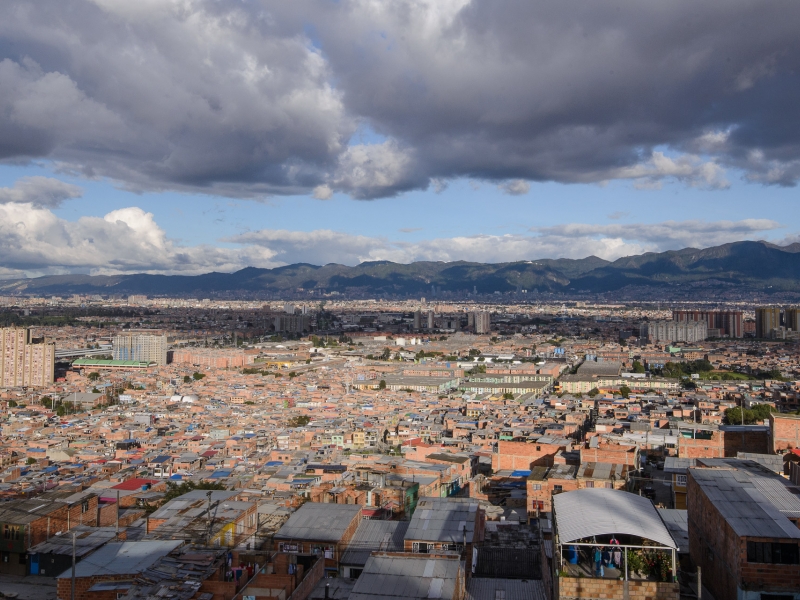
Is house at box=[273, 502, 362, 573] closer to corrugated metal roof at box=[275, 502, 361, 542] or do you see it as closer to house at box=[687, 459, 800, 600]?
corrugated metal roof at box=[275, 502, 361, 542]

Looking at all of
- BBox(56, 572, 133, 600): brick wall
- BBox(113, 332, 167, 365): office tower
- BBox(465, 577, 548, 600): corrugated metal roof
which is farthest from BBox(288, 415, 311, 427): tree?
BBox(113, 332, 167, 365): office tower

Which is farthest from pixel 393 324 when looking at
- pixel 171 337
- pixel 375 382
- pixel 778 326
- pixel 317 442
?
pixel 317 442

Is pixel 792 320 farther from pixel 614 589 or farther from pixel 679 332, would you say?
pixel 614 589

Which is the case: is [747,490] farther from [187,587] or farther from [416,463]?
[416,463]

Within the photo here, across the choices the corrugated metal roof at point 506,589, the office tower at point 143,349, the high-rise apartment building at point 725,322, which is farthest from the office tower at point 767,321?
the corrugated metal roof at point 506,589

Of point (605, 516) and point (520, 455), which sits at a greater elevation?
point (605, 516)

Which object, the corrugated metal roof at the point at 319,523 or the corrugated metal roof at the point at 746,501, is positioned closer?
the corrugated metal roof at the point at 746,501

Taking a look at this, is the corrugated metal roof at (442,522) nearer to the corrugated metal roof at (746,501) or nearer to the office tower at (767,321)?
the corrugated metal roof at (746,501)

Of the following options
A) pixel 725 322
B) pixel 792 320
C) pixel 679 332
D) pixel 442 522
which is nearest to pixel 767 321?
pixel 792 320
